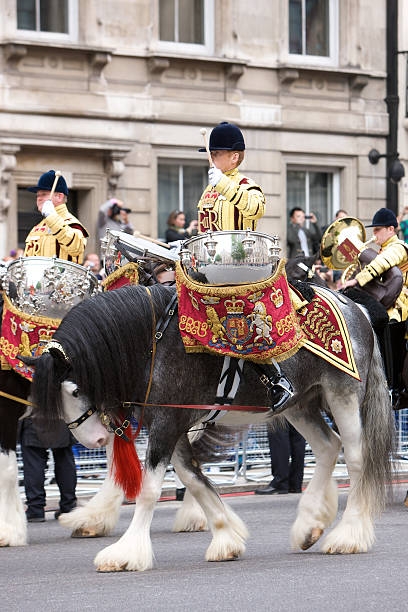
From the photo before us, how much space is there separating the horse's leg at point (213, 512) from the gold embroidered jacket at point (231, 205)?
4.64 ft

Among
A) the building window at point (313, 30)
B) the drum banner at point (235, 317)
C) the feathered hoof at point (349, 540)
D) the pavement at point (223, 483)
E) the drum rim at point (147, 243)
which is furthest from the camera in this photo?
the building window at point (313, 30)

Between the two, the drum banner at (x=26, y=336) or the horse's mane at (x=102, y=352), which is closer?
the horse's mane at (x=102, y=352)

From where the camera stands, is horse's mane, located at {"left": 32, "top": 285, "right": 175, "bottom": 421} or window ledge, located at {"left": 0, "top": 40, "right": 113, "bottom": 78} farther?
window ledge, located at {"left": 0, "top": 40, "right": 113, "bottom": 78}

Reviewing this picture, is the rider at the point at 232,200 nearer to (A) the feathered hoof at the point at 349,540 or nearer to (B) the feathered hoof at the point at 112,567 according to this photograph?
(A) the feathered hoof at the point at 349,540

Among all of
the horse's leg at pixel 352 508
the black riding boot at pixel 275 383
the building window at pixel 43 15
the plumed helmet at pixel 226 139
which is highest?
the building window at pixel 43 15

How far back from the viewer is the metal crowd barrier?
13.2 metres

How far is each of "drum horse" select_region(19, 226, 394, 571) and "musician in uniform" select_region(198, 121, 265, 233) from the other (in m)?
0.49

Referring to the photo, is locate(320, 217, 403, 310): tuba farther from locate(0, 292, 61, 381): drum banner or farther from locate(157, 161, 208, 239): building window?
locate(157, 161, 208, 239): building window

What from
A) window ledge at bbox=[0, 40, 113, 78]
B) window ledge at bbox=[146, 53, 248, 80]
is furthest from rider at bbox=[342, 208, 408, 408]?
window ledge at bbox=[146, 53, 248, 80]

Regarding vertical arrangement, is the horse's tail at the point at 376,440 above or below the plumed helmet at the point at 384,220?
below

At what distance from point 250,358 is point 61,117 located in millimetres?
12238

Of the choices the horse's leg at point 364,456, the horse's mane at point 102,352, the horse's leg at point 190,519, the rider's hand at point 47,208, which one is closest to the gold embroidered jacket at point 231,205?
the horse's mane at point 102,352

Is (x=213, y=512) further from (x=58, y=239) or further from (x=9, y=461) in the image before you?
(x=58, y=239)

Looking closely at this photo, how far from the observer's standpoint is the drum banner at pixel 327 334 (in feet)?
30.2
